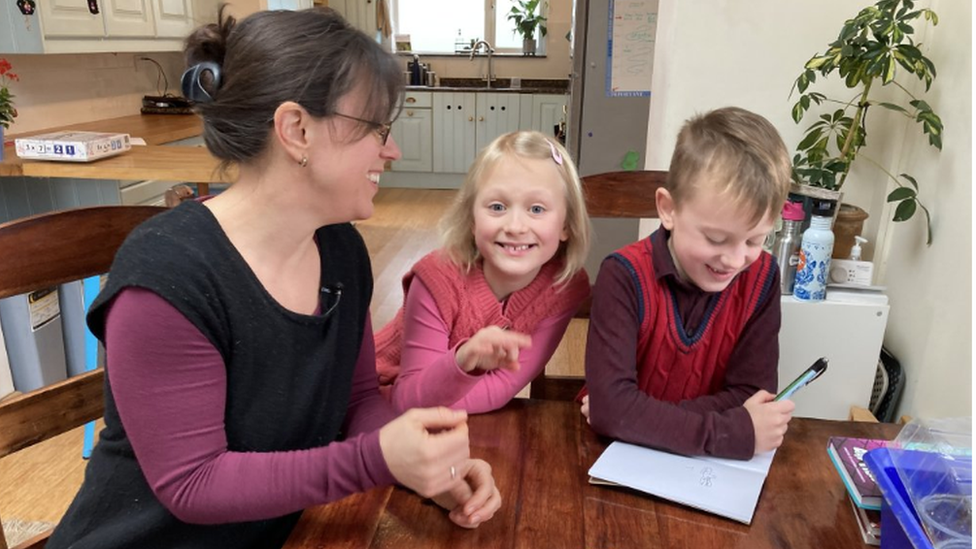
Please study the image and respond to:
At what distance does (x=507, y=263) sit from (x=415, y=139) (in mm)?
5043

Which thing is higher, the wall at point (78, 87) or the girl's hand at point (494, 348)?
the wall at point (78, 87)

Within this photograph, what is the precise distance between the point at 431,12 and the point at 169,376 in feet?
20.4

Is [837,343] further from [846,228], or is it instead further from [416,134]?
[416,134]

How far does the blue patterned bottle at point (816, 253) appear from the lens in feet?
5.24

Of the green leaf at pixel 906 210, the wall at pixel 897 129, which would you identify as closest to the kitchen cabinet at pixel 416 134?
the wall at pixel 897 129

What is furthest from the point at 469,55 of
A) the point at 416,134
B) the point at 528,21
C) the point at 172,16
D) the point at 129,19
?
the point at 129,19

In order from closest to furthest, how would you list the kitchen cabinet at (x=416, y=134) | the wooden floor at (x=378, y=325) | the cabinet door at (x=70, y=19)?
the wooden floor at (x=378, y=325)
the cabinet door at (x=70, y=19)
the kitchen cabinet at (x=416, y=134)

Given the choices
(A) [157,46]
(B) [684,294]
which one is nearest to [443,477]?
(B) [684,294]

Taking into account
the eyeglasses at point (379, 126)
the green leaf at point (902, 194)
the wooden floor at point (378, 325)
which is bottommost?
the wooden floor at point (378, 325)

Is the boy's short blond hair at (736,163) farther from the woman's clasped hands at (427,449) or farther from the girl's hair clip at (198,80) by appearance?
the girl's hair clip at (198,80)

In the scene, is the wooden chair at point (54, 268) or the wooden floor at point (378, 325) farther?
the wooden floor at point (378, 325)

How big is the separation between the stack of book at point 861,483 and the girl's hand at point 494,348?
1.37 feet

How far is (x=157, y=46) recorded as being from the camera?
3.66 m

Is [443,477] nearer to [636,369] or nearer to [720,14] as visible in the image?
[636,369]
